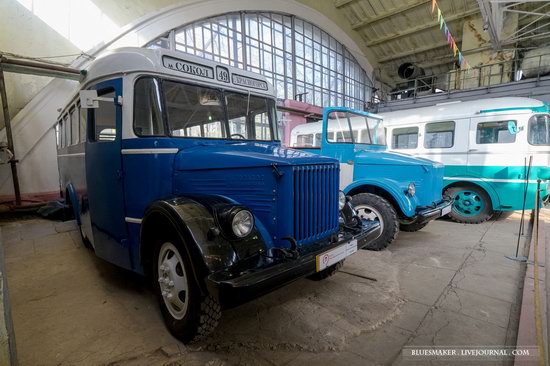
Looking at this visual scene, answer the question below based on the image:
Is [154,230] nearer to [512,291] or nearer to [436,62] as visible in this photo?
[512,291]

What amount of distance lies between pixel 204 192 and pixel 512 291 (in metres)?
3.41

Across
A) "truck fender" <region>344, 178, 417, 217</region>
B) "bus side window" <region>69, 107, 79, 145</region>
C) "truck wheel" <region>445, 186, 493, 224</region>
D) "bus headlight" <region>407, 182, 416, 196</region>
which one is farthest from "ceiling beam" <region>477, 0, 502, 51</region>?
"bus side window" <region>69, 107, 79, 145</region>

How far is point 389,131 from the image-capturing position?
7746 millimetres

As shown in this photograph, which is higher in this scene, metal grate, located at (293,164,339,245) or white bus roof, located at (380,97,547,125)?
white bus roof, located at (380,97,547,125)

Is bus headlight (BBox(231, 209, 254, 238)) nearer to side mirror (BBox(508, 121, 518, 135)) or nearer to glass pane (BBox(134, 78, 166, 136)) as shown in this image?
glass pane (BBox(134, 78, 166, 136))

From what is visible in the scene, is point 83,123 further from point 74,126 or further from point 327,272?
point 327,272

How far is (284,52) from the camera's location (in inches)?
544

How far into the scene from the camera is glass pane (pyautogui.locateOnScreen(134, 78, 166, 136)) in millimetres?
2520

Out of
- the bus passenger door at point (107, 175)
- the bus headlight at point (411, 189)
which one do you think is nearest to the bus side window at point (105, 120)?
the bus passenger door at point (107, 175)

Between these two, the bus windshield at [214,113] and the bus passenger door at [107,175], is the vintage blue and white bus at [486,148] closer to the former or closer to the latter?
the bus windshield at [214,113]

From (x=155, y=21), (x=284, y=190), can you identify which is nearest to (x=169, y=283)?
(x=284, y=190)

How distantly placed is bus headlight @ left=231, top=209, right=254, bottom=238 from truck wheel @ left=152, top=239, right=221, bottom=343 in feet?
1.38

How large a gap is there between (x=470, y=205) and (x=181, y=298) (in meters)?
6.72

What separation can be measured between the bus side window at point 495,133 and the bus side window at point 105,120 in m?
Result: 7.10
